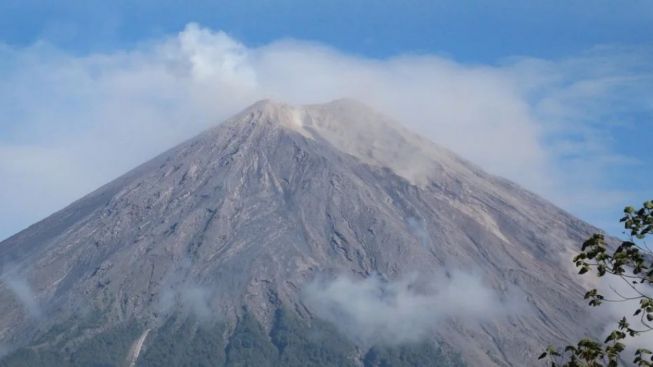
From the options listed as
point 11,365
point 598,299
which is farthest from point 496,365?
point 598,299

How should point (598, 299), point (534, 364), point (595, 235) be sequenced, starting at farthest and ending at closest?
point (534, 364) < point (598, 299) < point (595, 235)

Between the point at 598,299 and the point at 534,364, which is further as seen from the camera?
the point at 534,364

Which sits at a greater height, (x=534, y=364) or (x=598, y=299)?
(x=598, y=299)

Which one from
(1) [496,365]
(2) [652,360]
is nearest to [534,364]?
(1) [496,365]

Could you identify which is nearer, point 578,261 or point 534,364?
point 578,261

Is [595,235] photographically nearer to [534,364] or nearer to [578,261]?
[578,261]

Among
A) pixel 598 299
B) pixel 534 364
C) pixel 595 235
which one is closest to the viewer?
pixel 595 235

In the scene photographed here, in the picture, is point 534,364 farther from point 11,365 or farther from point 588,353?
point 588,353

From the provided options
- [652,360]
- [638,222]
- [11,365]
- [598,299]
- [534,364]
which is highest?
[638,222]

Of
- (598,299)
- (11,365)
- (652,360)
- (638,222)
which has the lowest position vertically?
(11,365)
